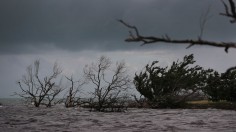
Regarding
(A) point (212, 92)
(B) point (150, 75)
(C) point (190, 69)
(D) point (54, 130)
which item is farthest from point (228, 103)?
(D) point (54, 130)

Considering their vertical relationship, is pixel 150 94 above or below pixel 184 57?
below

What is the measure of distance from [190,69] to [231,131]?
23300 millimetres

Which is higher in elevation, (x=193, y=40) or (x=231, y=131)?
(x=193, y=40)

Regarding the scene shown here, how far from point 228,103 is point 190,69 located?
17.6 ft

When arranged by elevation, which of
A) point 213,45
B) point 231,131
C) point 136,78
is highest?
point 136,78

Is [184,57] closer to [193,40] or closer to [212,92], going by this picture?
[212,92]

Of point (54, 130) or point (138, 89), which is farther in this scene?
point (138, 89)

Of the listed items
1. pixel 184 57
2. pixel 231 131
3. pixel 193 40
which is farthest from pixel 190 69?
pixel 193 40

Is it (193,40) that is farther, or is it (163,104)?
(163,104)

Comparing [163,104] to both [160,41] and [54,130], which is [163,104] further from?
[160,41]

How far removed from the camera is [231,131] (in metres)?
15.7

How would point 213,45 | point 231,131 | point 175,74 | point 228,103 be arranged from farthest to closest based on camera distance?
point 175,74 → point 228,103 → point 231,131 → point 213,45

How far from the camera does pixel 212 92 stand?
37812mm

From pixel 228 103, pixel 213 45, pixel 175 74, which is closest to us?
pixel 213 45
